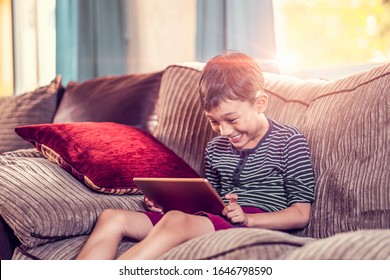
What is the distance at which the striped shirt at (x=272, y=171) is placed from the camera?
1590 mm

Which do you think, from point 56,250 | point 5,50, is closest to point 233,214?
point 56,250

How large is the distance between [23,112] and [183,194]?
1.39m

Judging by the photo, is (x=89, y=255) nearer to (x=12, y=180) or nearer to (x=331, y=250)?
(x=12, y=180)

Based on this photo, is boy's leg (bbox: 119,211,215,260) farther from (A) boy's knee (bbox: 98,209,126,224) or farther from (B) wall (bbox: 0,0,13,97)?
(B) wall (bbox: 0,0,13,97)

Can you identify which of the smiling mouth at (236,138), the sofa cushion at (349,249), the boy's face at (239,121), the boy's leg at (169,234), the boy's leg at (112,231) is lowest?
the boy's leg at (112,231)

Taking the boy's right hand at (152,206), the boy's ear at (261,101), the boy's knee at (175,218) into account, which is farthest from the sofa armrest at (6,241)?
the boy's ear at (261,101)

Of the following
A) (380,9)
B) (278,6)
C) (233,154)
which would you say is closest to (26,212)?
(233,154)

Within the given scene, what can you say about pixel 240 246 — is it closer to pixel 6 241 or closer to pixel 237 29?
pixel 6 241

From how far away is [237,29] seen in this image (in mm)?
2682

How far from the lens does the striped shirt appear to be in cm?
159

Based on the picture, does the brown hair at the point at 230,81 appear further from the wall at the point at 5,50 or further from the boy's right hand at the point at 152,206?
the wall at the point at 5,50

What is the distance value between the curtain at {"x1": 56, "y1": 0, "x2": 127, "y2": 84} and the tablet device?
6.92 feet

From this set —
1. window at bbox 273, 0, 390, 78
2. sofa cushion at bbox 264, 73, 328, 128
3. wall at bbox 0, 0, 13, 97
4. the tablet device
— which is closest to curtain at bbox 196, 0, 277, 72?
window at bbox 273, 0, 390, 78

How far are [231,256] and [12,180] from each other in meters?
0.84
